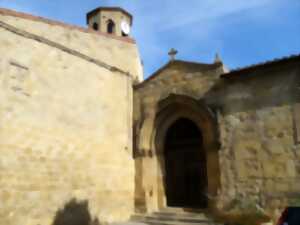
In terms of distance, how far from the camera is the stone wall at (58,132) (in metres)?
6.49

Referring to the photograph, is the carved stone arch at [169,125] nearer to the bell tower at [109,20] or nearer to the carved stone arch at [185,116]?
the carved stone arch at [185,116]

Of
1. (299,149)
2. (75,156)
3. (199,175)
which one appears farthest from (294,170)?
(75,156)

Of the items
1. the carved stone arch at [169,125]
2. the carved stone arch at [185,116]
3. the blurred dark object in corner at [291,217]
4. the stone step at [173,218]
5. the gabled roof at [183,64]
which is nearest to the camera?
the blurred dark object in corner at [291,217]

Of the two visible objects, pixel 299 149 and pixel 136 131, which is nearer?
pixel 299 149

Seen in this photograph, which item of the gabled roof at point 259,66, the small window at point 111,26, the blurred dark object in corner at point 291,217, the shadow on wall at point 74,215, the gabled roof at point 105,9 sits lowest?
the shadow on wall at point 74,215

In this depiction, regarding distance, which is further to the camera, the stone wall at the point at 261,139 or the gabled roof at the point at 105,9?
the gabled roof at the point at 105,9

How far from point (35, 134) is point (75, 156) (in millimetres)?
1253

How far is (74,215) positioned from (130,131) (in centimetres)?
323

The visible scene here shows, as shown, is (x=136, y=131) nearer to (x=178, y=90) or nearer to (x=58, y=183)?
(x=178, y=90)

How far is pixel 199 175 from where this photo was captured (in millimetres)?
10227

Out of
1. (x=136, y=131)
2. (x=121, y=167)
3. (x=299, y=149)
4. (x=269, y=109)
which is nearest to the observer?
(x=299, y=149)

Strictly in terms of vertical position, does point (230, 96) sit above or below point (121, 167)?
above

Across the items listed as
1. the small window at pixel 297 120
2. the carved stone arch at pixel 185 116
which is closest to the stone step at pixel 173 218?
the carved stone arch at pixel 185 116

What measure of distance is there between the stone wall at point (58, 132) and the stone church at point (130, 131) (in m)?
0.03
